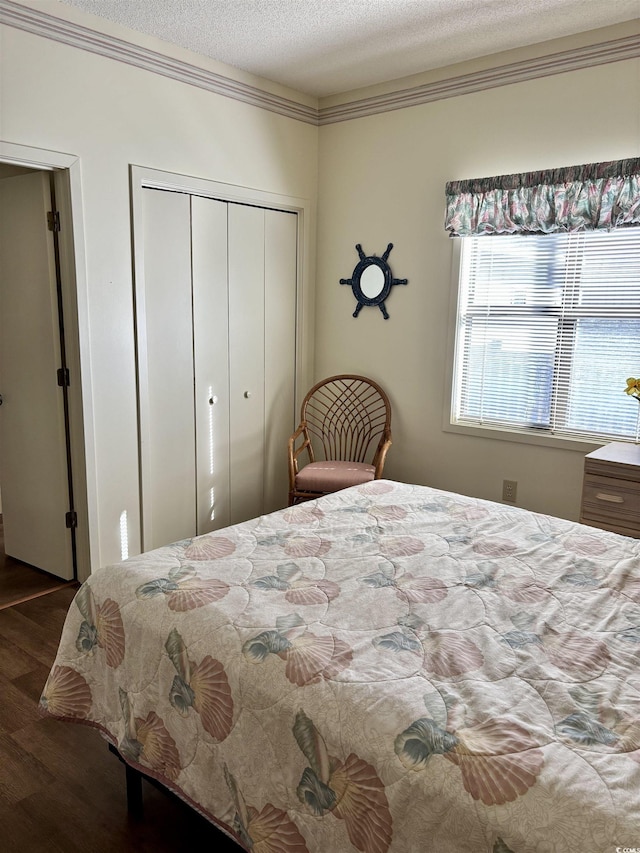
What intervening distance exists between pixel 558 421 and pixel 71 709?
2.76 m

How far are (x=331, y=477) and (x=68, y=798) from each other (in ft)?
7.20

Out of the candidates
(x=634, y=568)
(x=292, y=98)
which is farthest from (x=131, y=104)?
(x=634, y=568)

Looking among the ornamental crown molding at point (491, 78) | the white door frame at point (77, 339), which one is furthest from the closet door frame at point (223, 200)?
the ornamental crown molding at point (491, 78)

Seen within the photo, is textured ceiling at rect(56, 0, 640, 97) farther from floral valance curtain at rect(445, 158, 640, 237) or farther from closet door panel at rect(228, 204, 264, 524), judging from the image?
closet door panel at rect(228, 204, 264, 524)

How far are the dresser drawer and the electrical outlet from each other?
28.5 inches

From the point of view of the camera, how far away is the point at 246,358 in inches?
160

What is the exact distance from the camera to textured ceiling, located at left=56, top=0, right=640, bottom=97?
290cm

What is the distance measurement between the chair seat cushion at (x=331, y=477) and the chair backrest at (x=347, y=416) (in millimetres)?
265

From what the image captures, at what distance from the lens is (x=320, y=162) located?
4305mm

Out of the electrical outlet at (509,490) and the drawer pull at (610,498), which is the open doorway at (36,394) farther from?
the drawer pull at (610,498)

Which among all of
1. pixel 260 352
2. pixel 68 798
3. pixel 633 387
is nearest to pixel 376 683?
pixel 68 798

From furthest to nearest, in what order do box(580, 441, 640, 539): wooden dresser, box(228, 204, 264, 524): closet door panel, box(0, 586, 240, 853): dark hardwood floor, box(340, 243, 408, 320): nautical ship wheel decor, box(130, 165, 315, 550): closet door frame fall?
box(340, 243, 408, 320): nautical ship wheel decor
box(228, 204, 264, 524): closet door panel
box(130, 165, 315, 550): closet door frame
box(580, 441, 640, 539): wooden dresser
box(0, 586, 240, 853): dark hardwood floor

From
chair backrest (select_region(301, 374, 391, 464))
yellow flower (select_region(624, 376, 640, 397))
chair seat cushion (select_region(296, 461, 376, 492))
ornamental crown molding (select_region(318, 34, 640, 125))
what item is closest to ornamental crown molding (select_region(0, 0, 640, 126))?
ornamental crown molding (select_region(318, 34, 640, 125))

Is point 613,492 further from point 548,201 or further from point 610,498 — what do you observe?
point 548,201
